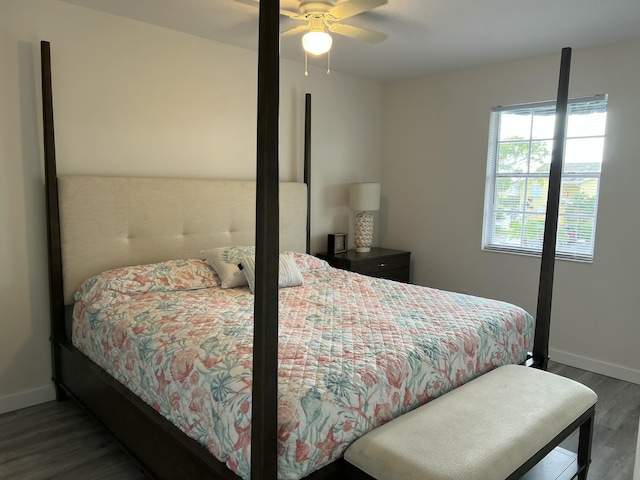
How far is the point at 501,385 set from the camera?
202cm

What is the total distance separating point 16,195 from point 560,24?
3494 mm

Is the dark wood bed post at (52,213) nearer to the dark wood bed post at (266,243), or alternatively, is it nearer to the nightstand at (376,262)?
the dark wood bed post at (266,243)

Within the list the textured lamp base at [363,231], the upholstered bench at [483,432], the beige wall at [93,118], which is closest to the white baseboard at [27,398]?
the beige wall at [93,118]

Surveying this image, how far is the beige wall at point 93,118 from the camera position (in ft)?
8.81

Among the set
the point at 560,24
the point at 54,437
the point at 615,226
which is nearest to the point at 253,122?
the point at 560,24

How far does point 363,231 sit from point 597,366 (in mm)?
2196

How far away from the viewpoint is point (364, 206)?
4375mm

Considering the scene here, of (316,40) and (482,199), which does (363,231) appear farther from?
(316,40)

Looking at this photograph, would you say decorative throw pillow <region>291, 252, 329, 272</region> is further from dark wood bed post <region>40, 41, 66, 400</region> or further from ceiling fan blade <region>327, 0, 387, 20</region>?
ceiling fan blade <region>327, 0, 387, 20</region>

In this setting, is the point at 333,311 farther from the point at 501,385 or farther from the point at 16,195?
the point at 16,195

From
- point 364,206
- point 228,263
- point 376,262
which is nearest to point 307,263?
point 228,263

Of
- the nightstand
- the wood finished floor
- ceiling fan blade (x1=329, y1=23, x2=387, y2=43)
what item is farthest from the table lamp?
the wood finished floor

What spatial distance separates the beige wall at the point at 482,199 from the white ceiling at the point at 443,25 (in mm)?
245

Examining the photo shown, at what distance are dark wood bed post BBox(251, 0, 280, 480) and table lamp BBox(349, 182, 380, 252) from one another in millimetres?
3099
